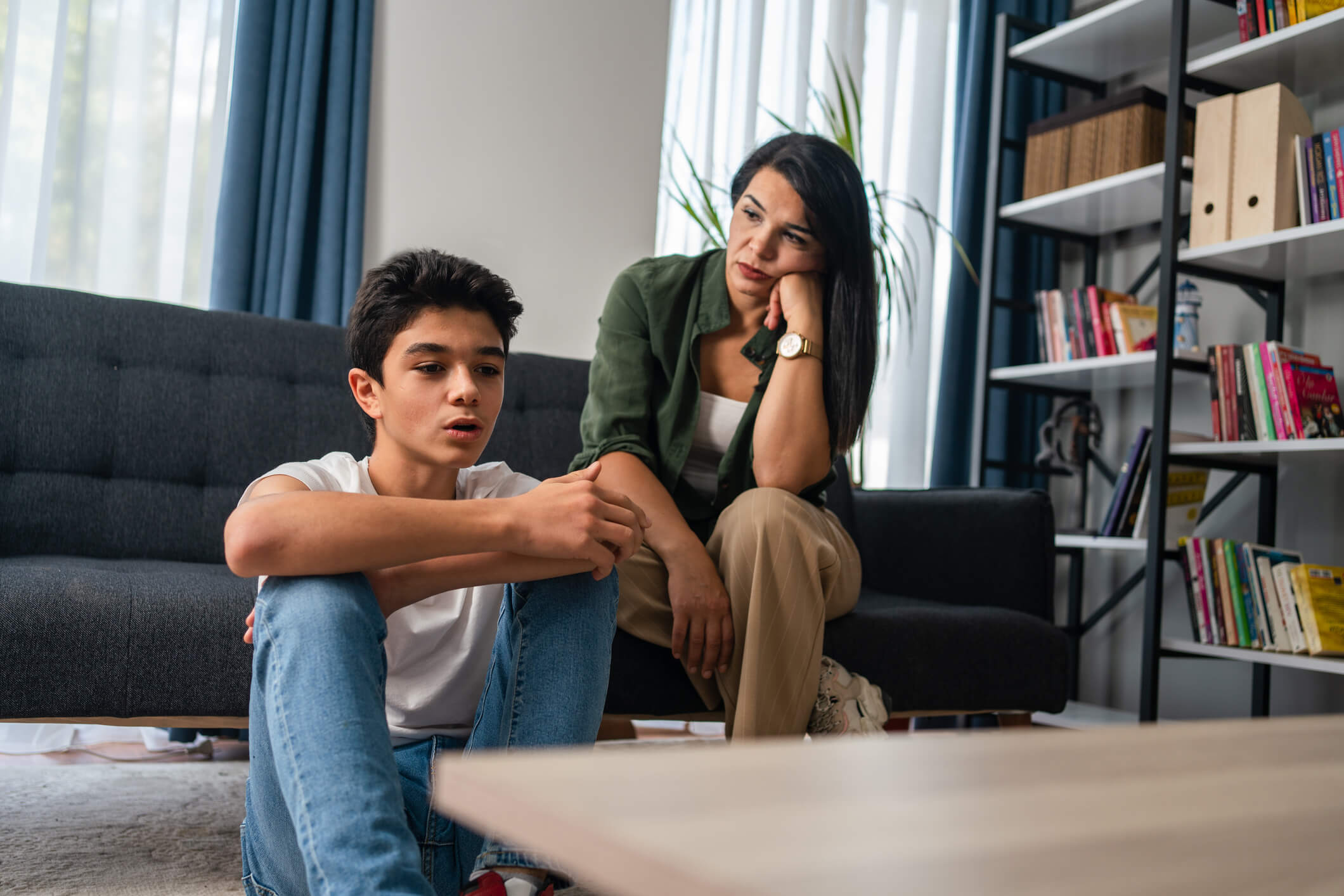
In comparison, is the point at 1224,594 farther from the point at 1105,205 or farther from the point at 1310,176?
the point at 1105,205

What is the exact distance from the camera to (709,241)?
10.0 feet

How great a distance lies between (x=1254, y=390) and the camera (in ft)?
7.97

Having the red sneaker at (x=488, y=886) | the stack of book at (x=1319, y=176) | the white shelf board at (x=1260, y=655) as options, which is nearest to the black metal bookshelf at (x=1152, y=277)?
the white shelf board at (x=1260, y=655)

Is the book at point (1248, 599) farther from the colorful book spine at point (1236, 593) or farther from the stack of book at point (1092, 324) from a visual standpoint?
the stack of book at point (1092, 324)

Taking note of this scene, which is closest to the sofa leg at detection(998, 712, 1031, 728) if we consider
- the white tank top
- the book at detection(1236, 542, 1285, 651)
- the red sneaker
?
the white tank top

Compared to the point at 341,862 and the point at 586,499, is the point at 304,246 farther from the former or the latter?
the point at 341,862

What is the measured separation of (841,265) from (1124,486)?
61.1 inches

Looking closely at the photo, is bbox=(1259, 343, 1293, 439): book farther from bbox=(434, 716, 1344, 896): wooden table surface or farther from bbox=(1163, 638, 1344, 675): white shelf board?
bbox=(434, 716, 1344, 896): wooden table surface

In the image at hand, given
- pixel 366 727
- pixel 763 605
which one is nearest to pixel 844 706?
pixel 763 605

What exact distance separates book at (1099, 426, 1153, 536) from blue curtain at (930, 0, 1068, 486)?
56cm

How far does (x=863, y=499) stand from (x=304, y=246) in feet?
4.64

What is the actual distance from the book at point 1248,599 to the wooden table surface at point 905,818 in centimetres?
205

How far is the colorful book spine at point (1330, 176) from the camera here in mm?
2332

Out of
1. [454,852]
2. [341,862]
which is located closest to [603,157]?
[454,852]
